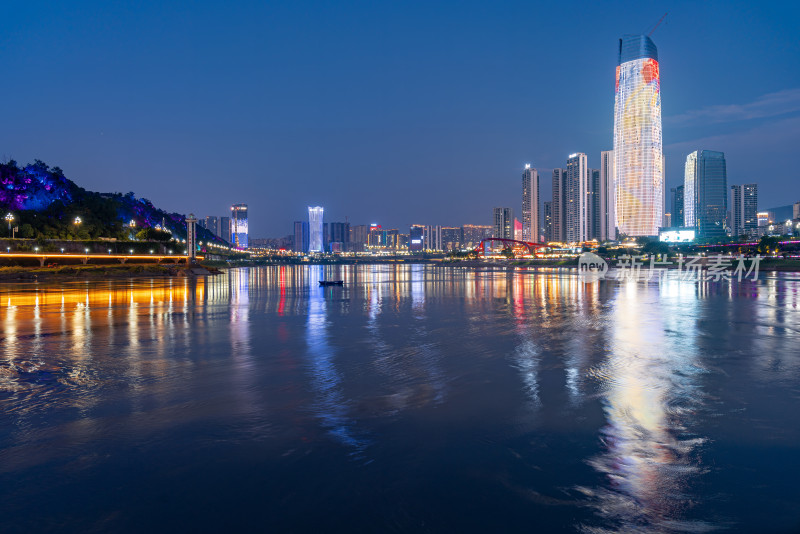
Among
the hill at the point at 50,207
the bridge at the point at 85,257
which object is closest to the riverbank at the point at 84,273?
the bridge at the point at 85,257

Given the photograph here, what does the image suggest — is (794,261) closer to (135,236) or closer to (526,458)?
(526,458)

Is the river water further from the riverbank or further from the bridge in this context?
the bridge

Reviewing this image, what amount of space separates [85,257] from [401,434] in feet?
245

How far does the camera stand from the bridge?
193ft

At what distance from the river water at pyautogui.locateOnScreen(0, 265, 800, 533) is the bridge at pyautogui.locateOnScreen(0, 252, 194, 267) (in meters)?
55.9

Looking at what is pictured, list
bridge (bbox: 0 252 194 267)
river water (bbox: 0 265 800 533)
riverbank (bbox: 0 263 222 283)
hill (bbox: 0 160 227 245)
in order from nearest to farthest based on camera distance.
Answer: river water (bbox: 0 265 800 533) → riverbank (bbox: 0 263 222 283) → bridge (bbox: 0 252 194 267) → hill (bbox: 0 160 227 245)

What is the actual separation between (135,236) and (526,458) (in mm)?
106250

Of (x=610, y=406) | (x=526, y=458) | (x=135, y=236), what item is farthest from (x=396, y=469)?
(x=135, y=236)

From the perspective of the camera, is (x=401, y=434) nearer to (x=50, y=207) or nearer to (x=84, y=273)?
(x=84, y=273)

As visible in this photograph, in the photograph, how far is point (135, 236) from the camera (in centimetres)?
9738

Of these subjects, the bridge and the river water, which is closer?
the river water

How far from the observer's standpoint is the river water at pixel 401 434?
4.35 meters

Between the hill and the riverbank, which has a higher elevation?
the hill

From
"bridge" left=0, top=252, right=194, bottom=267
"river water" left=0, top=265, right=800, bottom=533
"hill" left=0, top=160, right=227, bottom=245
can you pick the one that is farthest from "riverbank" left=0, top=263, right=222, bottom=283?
"river water" left=0, top=265, right=800, bottom=533
